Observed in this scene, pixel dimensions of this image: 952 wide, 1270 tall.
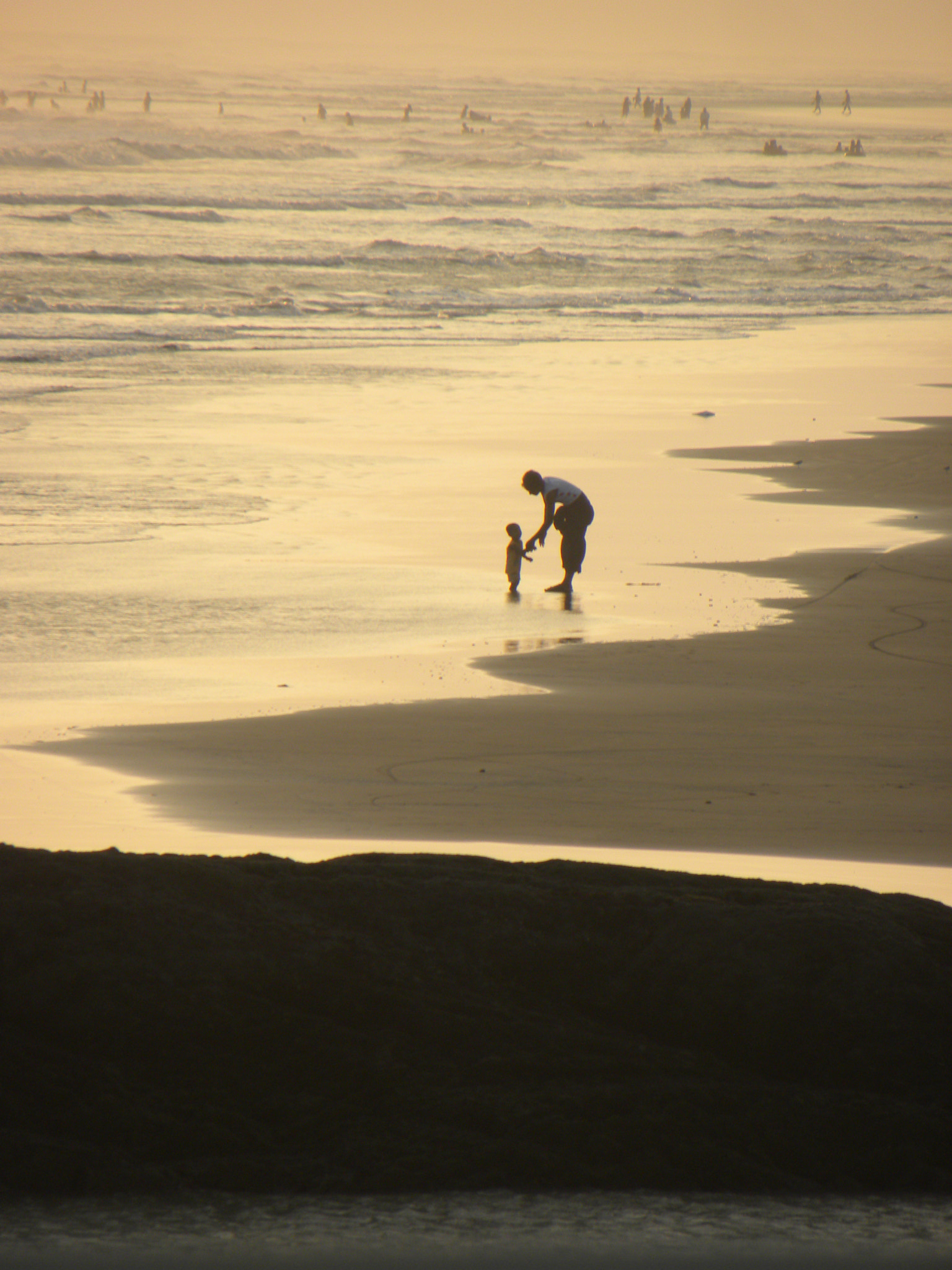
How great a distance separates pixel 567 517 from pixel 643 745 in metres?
4.30

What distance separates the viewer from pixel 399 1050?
4.34 meters

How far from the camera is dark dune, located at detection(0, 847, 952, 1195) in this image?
13.4 ft

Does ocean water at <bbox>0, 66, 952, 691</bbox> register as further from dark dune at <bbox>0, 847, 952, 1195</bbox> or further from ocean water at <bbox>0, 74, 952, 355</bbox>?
dark dune at <bbox>0, 847, 952, 1195</bbox>

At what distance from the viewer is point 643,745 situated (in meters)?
8.76

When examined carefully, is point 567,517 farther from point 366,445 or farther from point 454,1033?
point 454,1033

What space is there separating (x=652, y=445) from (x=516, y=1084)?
1602 cm

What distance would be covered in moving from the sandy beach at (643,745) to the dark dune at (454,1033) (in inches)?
82.7

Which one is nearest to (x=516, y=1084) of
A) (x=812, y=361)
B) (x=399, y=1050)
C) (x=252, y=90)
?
(x=399, y=1050)

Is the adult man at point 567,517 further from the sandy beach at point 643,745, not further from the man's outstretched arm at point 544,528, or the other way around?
the sandy beach at point 643,745

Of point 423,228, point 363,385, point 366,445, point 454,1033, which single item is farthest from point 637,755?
point 423,228

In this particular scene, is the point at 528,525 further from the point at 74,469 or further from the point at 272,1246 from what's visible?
the point at 272,1246

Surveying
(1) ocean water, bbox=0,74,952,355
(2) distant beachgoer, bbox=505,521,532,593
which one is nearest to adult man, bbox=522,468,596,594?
(2) distant beachgoer, bbox=505,521,532,593

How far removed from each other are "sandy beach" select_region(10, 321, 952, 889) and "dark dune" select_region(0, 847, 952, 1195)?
2.10 m

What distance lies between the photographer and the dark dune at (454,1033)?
4.07m
